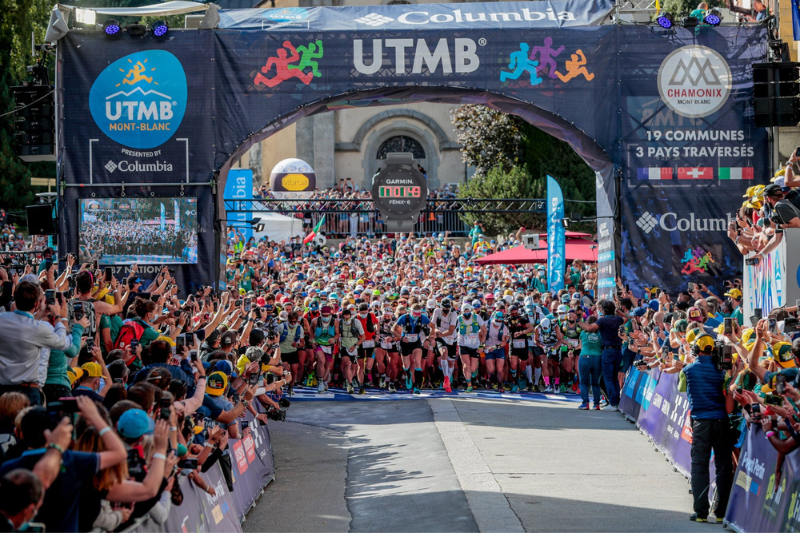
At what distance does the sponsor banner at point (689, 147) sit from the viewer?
19.5 meters

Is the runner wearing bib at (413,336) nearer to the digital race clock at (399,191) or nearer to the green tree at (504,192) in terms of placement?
the digital race clock at (399,191)

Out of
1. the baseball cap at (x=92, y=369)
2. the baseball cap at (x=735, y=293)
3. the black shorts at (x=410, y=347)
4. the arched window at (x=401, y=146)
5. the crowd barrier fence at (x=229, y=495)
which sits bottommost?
the crowd barrier fence at (x=229, y=495)

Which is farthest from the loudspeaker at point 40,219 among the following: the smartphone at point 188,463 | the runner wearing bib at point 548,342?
the smartphone at point 188,463

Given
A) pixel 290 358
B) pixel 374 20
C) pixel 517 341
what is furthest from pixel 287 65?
pixel 517 341

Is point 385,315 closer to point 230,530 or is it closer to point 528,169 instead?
point 230,530

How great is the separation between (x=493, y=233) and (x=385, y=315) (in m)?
18.3

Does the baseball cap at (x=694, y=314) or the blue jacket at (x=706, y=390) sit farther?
Answer: the baseball cap at (x=694, y=314)

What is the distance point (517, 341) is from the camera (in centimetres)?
1998

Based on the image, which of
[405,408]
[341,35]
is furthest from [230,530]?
[341,35]

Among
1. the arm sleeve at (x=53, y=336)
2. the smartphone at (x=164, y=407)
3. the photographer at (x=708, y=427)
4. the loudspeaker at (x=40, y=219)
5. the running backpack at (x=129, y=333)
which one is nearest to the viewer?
the smartphone at (x=164, y=407)

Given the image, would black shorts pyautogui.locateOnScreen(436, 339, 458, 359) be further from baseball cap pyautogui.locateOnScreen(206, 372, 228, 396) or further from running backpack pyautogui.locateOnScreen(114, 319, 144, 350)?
baseball cap pyautogui.locateOnScreen(206, 372, 228, 396)

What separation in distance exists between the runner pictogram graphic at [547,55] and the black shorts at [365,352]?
6.44m

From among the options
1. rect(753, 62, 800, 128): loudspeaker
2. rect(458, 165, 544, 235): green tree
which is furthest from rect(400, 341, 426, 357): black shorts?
rect(458, 165, 544, 235): green tree

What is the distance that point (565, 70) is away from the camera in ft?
64.8
